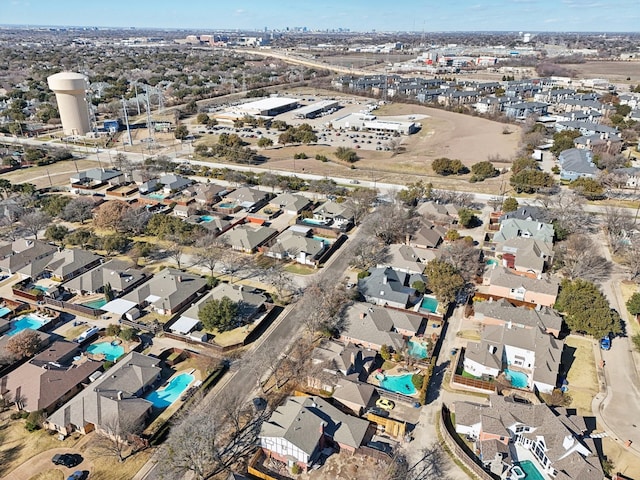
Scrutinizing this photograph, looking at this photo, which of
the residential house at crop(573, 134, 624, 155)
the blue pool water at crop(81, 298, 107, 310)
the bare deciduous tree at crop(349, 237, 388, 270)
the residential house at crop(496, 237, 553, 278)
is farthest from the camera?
the residential house at crop(573, 134, 624, 155)

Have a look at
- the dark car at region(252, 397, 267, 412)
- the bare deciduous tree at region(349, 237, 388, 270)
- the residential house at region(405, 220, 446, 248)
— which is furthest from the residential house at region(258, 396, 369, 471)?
the residential house at region(405, 220, 446, 248)

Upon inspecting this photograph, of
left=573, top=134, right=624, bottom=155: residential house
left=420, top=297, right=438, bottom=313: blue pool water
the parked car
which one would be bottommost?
the parked car

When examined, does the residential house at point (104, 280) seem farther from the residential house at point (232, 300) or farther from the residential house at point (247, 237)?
the residential house at point (247, 237)

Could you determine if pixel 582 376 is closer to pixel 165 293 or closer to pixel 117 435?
pixel 117 435

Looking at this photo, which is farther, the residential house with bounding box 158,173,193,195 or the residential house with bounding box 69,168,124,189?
the residential house with bounding box 69,168,124,189

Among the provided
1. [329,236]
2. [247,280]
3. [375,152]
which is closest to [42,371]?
[247,280]

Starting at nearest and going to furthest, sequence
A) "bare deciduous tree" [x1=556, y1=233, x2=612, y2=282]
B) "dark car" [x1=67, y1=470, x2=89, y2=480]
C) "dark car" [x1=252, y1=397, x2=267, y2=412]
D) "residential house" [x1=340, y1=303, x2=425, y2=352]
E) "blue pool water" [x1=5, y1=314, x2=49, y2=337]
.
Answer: "dark car" [x1=67, y1=470, x2=89, y2=480], "dark car" [x1=252, y1=397, x2=267, y2=412], "residential house" [x1=340, y1=303, x2=425, y2=352], "blue pool water" [x1=5, y1=314, x2=49, y2=337], "bare deciduous tree" [x1=556, y1=233, x2=612, y2=282]

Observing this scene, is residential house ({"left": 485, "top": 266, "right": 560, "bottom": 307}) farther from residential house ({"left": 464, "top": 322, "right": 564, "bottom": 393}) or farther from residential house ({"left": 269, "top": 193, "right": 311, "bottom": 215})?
residential house ({"left": 269, "top": 193, "right": 311, "bottom": 215})

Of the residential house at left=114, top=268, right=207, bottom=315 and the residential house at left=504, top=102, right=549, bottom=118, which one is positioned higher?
the residential house at left=504, top=102, right=549, bottom=118

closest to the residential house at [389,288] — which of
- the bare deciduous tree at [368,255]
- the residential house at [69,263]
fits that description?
the bare deciduous tree at [368,255]
